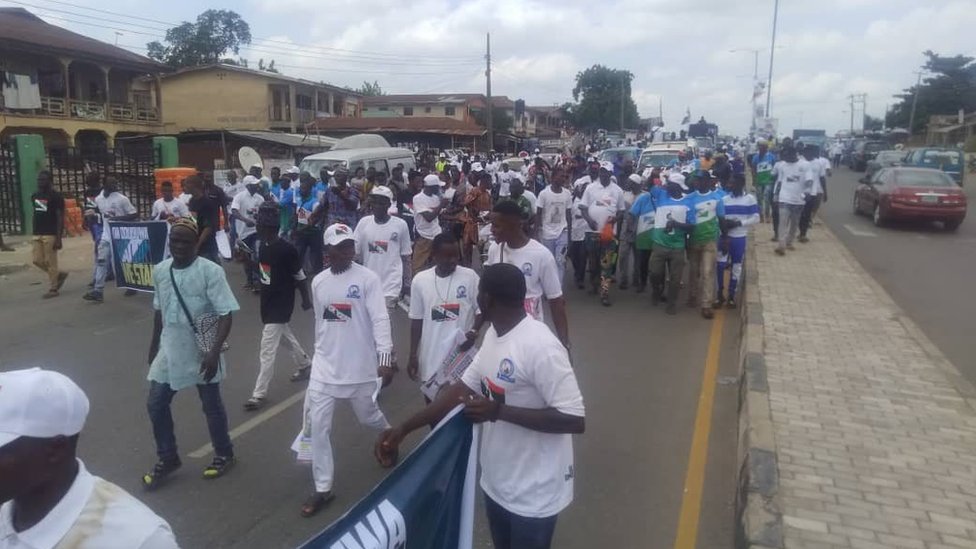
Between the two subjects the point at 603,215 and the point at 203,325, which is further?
the point at 603,215

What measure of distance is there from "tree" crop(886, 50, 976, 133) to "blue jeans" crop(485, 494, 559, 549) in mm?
69657

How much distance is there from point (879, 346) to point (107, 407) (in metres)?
7.28

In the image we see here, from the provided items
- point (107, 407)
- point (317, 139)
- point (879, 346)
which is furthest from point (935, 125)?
point (107, 407)

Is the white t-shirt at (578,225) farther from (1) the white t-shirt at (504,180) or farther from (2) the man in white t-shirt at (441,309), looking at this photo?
(1) the white t-shirt at (504,180)

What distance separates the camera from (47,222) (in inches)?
427

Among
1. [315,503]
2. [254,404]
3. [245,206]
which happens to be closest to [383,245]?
[254,404]

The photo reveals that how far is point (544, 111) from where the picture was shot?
98.1 m

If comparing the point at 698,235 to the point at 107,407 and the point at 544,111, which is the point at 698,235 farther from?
the point at 544,111

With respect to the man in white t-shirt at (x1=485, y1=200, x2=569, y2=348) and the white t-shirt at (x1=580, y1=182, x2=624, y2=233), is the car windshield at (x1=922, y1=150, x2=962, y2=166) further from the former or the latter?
the man in white t-shirt at (x1=485, y1=200, x2=569, y2=348)

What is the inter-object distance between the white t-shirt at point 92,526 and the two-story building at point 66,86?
3155cm

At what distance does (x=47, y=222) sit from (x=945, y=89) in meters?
69.6

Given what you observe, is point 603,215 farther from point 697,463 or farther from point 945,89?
point 945,89

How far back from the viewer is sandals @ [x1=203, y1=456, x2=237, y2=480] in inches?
205

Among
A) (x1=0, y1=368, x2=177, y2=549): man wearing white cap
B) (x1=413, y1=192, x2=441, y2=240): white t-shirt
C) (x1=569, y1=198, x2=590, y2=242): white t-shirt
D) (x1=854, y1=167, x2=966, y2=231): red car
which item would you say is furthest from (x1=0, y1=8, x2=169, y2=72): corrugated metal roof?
(x1=0, y1=368, x2=177, y2=549): man wearing white cap
